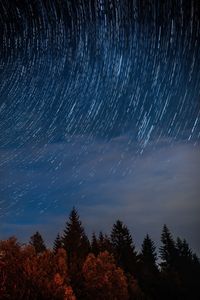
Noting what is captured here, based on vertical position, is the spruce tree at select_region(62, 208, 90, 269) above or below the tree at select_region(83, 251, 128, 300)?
above

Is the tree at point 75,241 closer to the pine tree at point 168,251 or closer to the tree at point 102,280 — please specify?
the tree at point 102,280

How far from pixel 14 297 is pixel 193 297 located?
37547 millimetres

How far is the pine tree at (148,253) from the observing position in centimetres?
7214

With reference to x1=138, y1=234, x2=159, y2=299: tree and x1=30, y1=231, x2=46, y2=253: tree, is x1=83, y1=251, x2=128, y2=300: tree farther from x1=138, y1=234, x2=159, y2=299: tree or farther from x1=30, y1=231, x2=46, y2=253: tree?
x1=30, y1=231, x2=46, y2=253: tree

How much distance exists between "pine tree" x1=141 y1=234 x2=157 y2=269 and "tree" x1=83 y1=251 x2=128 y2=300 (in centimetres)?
2585

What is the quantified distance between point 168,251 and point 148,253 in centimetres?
515

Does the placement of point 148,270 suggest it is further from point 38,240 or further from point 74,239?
point 38,240

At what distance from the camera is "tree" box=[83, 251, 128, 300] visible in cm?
4121

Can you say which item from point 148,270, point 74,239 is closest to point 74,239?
point 74,239

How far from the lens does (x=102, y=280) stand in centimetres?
4203

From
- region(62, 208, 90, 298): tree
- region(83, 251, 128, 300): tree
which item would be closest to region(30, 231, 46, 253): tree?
region(62, 208, 90, 298): tree

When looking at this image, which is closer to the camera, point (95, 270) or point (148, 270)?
point (95, 270)

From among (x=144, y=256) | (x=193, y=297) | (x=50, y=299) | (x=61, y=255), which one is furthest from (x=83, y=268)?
(x=144, y=256)

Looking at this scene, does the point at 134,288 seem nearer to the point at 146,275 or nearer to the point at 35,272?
the point at 146,275
